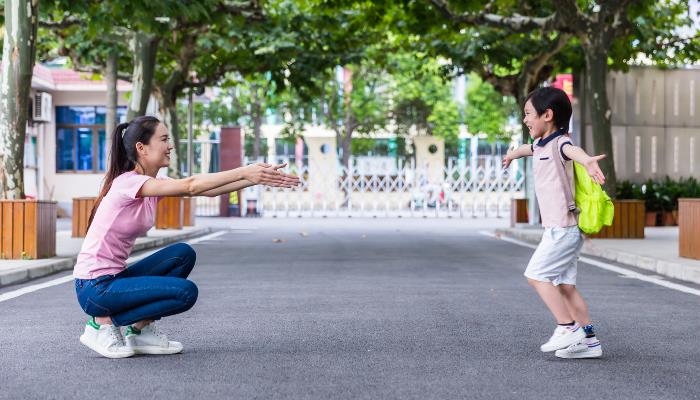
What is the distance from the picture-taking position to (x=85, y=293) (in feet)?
20.8

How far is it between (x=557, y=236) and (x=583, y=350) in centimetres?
69

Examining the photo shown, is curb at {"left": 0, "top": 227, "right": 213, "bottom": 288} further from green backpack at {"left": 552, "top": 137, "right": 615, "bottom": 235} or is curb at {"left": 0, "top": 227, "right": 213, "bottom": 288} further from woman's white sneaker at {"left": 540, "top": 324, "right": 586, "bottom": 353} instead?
green backpack at {"left": 552, "top": 137, "right": 615, "bottom": 235}

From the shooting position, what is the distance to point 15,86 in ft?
50.7

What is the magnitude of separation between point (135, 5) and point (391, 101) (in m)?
43.4

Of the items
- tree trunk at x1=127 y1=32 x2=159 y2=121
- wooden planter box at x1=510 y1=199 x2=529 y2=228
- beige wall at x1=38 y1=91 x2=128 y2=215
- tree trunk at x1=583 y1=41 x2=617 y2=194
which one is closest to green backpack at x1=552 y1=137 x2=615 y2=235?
tree trunk at x1=583 y1=41 x2=617 y2=194

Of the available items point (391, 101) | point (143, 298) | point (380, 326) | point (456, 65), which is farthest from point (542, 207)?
point (391, 101)

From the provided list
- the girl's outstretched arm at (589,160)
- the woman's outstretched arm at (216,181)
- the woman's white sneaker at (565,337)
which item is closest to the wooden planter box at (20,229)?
the woman's outstretched arm at (216,181)

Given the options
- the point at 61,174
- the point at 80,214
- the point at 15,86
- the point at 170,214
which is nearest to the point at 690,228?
the point at 15,86

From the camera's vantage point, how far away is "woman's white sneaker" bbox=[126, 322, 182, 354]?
6570mm

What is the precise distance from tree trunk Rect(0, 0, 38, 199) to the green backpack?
10473 mm

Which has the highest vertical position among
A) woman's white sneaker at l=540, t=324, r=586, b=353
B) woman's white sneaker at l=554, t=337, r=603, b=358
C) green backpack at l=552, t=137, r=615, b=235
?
green backpack at l=552, t=137, r=615, b=235

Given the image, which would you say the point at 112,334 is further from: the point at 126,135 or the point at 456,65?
the point at 456,65

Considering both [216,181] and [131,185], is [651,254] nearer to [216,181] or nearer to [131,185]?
[131,185]

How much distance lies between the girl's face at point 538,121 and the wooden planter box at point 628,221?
14.4 meters
